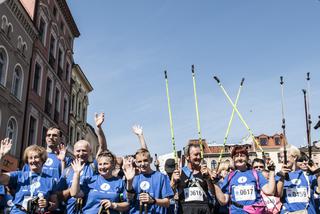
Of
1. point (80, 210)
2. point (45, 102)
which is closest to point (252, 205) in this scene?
point (80, 210)

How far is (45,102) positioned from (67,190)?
67.3ft

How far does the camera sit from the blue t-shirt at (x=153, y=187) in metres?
5.65

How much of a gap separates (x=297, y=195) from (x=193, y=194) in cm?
183

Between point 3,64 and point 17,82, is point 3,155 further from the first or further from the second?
point 17,82

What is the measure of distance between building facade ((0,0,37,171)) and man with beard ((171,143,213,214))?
1329 centimetres

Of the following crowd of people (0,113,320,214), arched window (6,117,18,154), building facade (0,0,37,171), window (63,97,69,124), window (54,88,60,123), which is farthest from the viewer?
window (63,97,69,124)

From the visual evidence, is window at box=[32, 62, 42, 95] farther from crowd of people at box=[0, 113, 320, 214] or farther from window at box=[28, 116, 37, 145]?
crowd of people at box=[0, 113, 320, 214]

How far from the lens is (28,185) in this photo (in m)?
5.36

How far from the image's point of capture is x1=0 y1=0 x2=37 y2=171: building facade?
18.4 meters

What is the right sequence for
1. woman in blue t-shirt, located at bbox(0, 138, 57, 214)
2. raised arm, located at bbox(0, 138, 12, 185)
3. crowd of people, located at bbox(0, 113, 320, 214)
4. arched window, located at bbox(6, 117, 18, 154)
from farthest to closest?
arched window, located at bbox(6, 117, 18, 154)
crowd of people, located at bbox(0, 113, 320, 214)
raised arm, located at bbox(0, 138, 12, 185)
woman in blue t-shirt, located at bbox(0, 138, 57, 214)

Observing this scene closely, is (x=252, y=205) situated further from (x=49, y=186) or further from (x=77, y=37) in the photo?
(x=77, y=37)

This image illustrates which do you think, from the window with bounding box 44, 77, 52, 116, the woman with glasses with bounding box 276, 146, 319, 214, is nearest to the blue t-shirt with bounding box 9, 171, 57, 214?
the woman with glasses with bounding box 276, 146, 319, 214

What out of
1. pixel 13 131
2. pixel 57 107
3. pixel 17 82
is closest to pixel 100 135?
pixel 13 131

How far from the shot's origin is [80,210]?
5.36 meters
